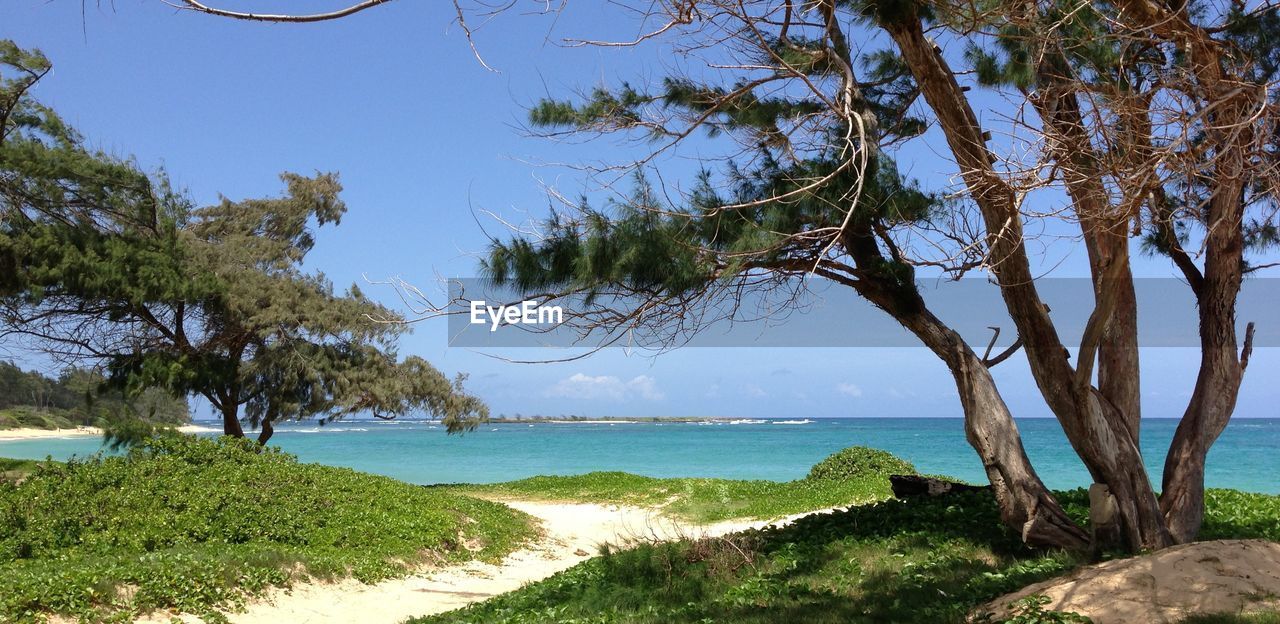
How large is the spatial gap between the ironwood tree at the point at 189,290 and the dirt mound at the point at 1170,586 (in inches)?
408

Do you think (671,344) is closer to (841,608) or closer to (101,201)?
(841,608)

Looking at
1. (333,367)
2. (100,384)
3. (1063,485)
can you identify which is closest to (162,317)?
(100,384)

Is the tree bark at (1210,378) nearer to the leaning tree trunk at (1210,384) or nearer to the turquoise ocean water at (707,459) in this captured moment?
the leaning tree trunk at (1210,384)

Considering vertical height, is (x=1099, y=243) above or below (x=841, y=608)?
above

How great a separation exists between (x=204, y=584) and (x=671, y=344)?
12.9 feet

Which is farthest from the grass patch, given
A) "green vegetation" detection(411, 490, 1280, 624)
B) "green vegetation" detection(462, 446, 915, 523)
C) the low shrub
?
the low shrub

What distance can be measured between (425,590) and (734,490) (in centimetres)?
910

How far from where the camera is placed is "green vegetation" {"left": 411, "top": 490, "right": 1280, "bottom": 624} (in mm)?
5508

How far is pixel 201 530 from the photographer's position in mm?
8461

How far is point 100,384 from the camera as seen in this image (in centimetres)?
1571

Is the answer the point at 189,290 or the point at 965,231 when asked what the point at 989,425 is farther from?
the point at 189,290

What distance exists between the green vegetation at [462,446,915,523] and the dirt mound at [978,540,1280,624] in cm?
743

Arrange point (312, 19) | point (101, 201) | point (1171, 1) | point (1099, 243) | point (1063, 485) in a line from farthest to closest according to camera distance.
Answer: point (1063, 485), point (101, 201), point (1099, 243), point (1171, 1), point (312, 19)

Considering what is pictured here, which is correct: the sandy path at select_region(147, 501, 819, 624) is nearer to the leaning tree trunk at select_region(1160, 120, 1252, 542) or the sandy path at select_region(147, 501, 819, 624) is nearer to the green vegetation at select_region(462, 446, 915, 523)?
the green vegetation at select_region(462, 446, 915, 523)
